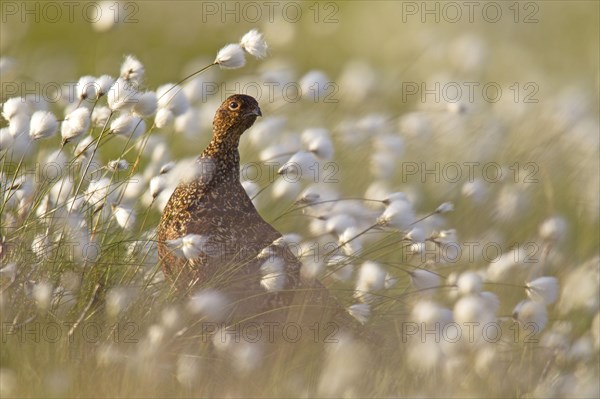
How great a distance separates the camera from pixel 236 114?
4.17 meters

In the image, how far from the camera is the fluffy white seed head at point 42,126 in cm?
384

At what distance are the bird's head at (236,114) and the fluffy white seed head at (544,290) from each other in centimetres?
131

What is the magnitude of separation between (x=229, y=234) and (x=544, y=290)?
1.28 m

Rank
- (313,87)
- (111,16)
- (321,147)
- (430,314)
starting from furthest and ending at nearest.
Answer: (313,87) < (111,16) < (321,147) < (430,314)

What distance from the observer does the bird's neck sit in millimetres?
4191

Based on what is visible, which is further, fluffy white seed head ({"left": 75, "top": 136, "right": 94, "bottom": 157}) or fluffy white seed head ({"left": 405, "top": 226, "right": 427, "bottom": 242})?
fluffy white seed head ({"left": 405, "top": 226, "right": 427, "bottom": 242})

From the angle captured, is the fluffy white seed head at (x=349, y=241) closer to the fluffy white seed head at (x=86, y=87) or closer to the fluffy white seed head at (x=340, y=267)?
the fluffy white seed head at (x=340, y=267)

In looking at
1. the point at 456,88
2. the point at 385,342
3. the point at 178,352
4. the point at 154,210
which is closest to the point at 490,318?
the point at 385,342

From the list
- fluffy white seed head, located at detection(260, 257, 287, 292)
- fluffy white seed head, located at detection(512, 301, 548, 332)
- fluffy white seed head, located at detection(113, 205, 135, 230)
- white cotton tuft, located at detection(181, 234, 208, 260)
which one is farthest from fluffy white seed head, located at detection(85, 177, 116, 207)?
fluffy white seed head, located at detection(512, 301, 548, 332)

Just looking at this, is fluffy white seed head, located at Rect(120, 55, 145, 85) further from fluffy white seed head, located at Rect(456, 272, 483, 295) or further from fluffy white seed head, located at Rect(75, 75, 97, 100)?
fluffy white seed head, located at Rect(456, 272, 483, 295)

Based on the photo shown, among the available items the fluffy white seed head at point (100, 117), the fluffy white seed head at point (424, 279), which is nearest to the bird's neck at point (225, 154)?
the fluffy white seed head at point (100, 117)

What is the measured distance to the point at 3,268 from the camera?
379cm

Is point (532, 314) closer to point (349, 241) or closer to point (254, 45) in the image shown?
point (349, 241)

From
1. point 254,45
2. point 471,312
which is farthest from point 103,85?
point 471,312
